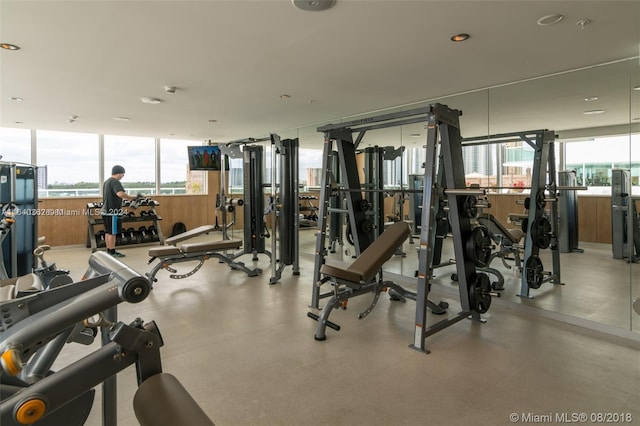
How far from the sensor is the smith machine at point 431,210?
289cm

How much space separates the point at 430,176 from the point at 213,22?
1.90m

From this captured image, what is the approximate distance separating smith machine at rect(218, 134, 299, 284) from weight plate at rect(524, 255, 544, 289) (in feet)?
9.11

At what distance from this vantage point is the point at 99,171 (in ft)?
26.2

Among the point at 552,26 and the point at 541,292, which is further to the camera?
the point at 541,292

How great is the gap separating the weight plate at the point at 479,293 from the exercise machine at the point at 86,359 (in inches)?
105

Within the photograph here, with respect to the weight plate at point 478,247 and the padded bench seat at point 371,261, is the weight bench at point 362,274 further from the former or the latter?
the weight plate at point 478,247

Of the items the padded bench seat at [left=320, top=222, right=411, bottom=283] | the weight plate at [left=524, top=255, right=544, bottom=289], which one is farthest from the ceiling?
the padded bench seat at [left=320, top=222, right=411, bottom=283]

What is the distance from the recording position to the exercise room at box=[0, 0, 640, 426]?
1.96m

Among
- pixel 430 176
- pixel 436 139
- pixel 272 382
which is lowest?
pixel 272 382

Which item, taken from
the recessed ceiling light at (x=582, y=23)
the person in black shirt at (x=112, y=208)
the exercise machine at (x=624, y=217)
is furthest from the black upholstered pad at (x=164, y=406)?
the person in black shirt at (x=112, y=208)

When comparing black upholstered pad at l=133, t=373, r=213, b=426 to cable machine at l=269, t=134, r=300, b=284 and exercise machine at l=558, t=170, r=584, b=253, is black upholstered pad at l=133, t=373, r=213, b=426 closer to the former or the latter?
cable machine at l=269, t=134, r=300, b=284

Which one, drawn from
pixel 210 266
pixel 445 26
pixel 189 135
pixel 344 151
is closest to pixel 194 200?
pixel 189 135

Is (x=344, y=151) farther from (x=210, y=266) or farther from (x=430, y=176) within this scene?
(x=210, y=266)

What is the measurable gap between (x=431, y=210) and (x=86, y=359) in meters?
2.40
